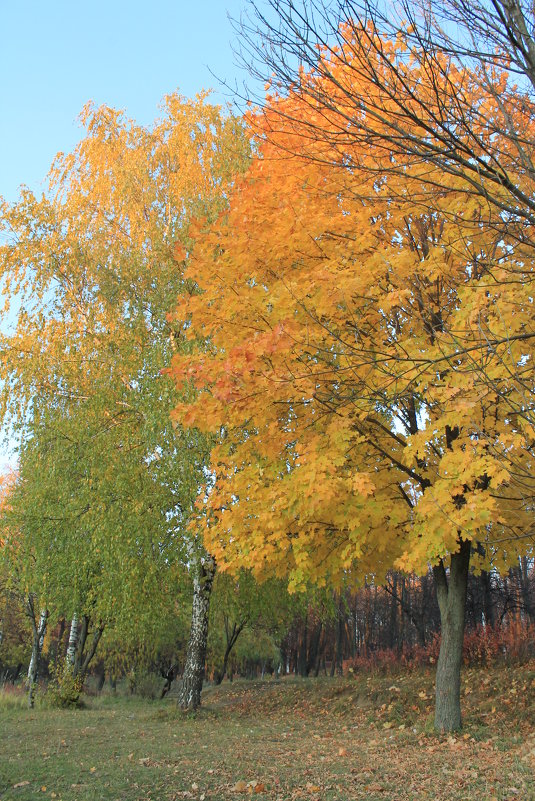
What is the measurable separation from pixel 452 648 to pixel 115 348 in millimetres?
7607

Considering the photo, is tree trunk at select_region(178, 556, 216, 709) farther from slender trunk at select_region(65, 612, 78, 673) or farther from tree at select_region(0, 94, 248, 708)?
slender trunk at select_region(65, 612, 78, 673)

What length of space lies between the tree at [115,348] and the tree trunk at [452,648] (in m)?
4.18

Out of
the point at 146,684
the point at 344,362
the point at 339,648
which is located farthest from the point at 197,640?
the point at 339,648

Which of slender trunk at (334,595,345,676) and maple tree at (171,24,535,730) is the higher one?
maple tree at (171,24,535,730)

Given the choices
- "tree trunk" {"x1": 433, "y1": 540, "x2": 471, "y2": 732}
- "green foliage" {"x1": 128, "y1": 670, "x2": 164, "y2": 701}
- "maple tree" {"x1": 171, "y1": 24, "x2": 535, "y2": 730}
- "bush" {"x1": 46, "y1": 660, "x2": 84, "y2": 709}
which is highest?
"maple tree" {"x1": 171, "y1": 24, "x2": 535, "y2": 730}

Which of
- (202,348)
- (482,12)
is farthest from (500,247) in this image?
(202,348)

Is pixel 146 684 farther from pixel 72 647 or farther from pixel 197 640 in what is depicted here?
pixel 197 640

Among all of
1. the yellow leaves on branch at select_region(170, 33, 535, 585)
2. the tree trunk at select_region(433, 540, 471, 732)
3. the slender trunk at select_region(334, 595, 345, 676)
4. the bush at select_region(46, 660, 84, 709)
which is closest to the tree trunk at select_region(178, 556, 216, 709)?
the yellow leaves on branch at select_region(170, 33, 535, 585)

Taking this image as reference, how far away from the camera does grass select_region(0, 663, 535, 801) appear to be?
15.5 feet

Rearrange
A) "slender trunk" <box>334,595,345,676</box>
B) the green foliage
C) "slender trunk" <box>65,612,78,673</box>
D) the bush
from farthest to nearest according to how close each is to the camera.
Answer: "slender trunk" <box>334,595,345,676</box> → the green foliage → "slender trunk" <box>65,612,78,673</box> → the bush

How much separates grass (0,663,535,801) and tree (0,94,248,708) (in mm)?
2508

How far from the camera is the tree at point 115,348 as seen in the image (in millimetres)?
9820

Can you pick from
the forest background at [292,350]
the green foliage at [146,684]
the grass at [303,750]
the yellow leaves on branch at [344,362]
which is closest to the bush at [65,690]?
the forest background at [292,350]

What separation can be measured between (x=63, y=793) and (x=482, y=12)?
608 cm
